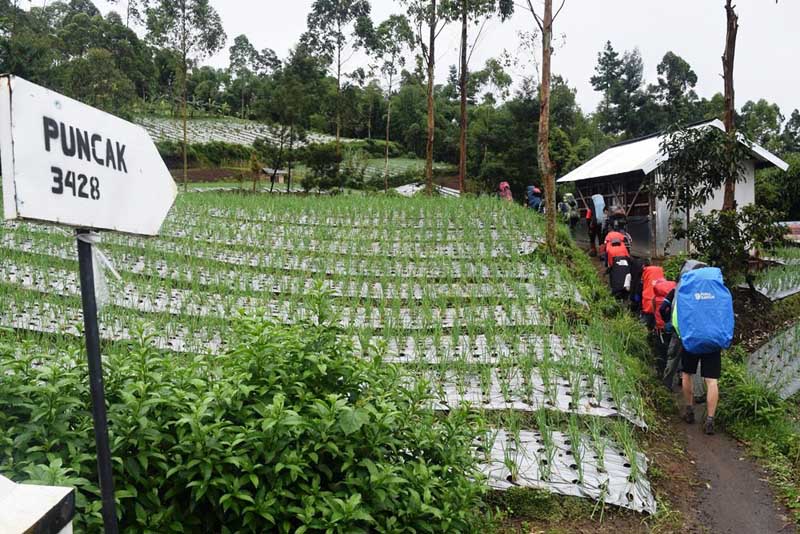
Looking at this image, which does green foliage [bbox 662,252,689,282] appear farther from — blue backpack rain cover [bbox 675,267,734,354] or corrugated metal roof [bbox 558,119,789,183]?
blue backpack rain cover [bbox 675,267,734,354]

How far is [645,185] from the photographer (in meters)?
11.4

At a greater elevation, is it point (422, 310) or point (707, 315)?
point (707, 315)

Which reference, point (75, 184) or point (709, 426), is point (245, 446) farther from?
point (709, 426)

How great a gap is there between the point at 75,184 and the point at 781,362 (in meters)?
6.34

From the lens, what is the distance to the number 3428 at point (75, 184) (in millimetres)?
1353

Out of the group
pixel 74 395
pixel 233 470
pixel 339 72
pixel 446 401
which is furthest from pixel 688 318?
pixel 339 72

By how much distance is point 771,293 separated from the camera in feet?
25.2

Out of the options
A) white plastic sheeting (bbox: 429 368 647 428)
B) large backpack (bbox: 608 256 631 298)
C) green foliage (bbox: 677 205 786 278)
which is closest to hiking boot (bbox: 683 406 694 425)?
white plastic sheeting (bbox: 429 368 647 428)

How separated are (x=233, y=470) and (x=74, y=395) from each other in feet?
2.09

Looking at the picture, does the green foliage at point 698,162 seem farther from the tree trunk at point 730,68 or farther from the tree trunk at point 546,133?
the tree trunk at point 546,133

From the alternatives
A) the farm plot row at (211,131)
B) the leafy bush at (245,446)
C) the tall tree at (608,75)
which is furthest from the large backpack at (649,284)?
the tall tree at (608,75)

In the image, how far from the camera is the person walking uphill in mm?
4293

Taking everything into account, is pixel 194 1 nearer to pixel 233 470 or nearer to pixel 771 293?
pixel 771 293

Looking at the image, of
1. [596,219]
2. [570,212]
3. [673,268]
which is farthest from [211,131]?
[673,268]
